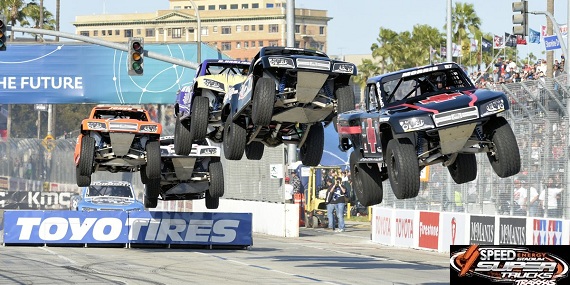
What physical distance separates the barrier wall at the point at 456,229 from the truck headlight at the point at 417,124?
32.2ft

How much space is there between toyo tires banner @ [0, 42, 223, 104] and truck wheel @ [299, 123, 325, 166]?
3174 cm

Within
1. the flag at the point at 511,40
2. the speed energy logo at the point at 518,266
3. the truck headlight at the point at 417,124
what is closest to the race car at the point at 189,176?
the truck headlight at the point at 417,124

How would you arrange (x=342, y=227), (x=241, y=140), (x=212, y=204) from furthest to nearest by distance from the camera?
(x=342, y=227) → (x=212, y=204) → (x=241, y=140)

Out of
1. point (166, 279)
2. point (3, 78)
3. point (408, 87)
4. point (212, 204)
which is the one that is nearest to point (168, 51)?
point (3, 78)

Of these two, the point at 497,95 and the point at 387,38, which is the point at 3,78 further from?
the point at 387,38

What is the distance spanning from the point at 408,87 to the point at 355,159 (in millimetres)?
1916

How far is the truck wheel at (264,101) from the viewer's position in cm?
1873

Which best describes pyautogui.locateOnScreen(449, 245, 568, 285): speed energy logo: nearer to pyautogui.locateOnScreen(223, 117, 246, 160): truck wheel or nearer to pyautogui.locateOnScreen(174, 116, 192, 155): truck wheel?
pyautogui.locateOnScreen(223, 117, 246, 160): truck wheel

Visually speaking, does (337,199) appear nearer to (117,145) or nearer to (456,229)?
(456,229)

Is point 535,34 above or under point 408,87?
above

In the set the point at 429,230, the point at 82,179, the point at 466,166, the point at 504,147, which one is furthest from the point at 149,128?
the point at 429,230

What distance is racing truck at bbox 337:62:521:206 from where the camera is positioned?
16531mm

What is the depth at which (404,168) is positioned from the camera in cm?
1669

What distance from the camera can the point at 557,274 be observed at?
33.1ft
